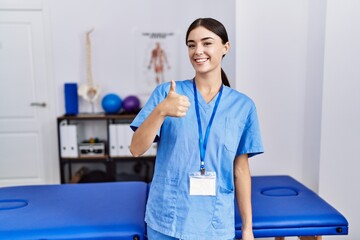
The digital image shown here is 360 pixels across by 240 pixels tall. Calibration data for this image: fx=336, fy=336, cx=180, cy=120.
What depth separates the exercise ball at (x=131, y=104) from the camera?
3.49 metres

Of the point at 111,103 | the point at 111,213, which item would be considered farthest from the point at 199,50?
the point at 111,103

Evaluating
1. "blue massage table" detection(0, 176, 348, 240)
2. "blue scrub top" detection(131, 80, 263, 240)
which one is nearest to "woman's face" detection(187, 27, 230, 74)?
"blue scrub top" detection(131, 80, 263, 240)

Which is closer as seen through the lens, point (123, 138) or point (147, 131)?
point (147, 131)

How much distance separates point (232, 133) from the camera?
3.64 ft

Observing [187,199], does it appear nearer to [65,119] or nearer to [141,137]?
[141,137]

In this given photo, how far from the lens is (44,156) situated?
370 cm

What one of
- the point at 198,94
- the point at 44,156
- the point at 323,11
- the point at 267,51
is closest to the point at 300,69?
the point at 267,51

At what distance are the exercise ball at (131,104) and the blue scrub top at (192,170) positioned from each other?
94.1 inches

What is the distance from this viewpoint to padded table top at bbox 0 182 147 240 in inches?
49.2

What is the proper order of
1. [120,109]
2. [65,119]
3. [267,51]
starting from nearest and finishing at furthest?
[267,51] < [65,119] < [120,109]

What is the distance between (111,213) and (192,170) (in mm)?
509

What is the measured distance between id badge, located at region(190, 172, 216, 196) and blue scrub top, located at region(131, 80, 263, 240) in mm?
25

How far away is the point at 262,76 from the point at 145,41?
1.82m

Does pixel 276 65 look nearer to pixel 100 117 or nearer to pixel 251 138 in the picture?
pixel 251 138
